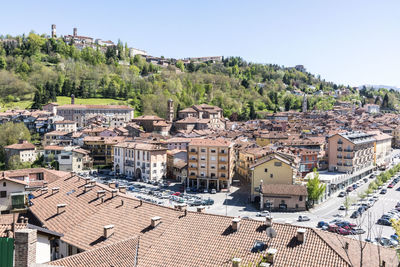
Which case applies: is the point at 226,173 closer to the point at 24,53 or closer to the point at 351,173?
the point at 351,173

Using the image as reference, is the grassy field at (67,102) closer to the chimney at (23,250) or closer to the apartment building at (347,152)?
the apartment building at (347,152)

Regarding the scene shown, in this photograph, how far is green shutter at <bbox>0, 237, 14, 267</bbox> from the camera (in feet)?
25.3

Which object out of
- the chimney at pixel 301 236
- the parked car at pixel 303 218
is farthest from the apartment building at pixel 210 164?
the chimney at pixel 301 236

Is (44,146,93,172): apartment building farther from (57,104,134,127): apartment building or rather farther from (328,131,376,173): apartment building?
(328,131,376,173): apartment building

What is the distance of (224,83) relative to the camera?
133 m

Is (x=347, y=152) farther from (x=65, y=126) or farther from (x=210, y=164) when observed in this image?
Answer: (x=65, y=126)

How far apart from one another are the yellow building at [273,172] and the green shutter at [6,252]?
32.8 meters

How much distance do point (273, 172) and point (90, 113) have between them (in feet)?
188

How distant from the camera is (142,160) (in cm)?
4997

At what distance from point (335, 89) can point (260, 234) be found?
183479 mm

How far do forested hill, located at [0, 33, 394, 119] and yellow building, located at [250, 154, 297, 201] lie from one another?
5889 cm

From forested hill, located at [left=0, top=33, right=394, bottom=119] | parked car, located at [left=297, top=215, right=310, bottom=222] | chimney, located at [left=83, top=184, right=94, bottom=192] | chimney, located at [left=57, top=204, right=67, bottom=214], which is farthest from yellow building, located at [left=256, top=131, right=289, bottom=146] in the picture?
chimney, located at [left=57, top=204, right=67, bottom=214]

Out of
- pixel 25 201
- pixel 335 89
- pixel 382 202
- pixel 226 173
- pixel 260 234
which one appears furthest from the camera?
pixel 335 89

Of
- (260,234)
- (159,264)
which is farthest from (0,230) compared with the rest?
(260,234)
